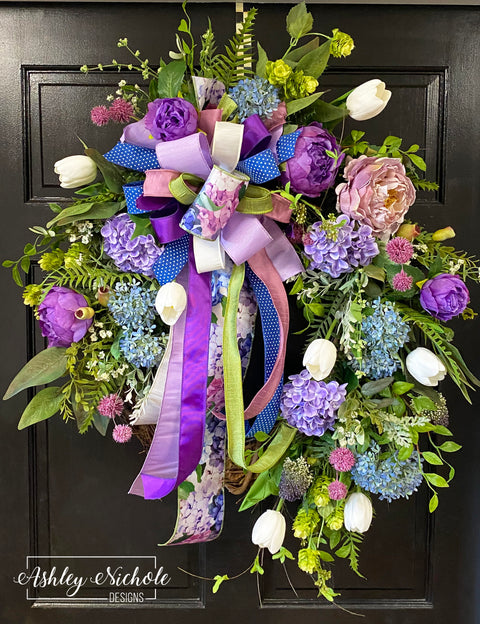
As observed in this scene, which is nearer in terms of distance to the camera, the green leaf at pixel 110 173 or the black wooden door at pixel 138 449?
the green leaf at pixel 110 173

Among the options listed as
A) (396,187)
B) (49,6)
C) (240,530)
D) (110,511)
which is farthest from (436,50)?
(110,511)

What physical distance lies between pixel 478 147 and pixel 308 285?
1.71ft

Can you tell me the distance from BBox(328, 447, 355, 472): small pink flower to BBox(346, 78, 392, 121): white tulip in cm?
53

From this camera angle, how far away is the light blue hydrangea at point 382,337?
746mm

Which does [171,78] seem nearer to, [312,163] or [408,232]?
[312,163]

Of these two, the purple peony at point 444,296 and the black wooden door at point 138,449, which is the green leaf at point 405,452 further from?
the black wooden door at point 138,449

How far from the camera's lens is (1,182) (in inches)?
40.7

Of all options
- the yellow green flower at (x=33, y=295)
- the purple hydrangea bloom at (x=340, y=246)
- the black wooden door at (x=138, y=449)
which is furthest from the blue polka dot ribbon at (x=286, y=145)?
the yellow green flower at (x=33, y=295)

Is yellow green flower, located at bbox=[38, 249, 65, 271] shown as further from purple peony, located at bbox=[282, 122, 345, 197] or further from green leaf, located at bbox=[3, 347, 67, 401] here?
purple peony, located at bbox=[282, 122, 345, 197]

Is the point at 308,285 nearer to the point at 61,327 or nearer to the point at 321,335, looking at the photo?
the point at 321,335

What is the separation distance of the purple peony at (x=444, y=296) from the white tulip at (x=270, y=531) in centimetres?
43

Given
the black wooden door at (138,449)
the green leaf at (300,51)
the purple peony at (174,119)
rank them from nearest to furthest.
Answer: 1. the purple peony at (174,119)
2. the green leaf at (300,51)
3. the black wooden door at (138,449)

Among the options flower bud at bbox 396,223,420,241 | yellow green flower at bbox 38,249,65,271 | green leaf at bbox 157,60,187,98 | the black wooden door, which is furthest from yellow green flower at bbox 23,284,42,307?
flower bud at bbox 396,223,420,241

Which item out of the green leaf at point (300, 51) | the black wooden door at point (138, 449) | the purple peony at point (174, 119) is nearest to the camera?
the purple peony at point (174, 119)
